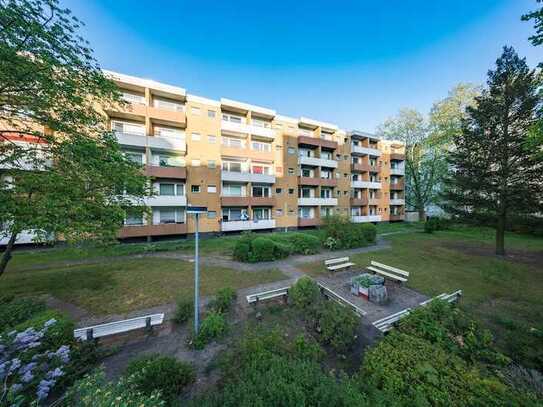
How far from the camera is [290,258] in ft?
39.8

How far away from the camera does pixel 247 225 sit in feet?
68.1

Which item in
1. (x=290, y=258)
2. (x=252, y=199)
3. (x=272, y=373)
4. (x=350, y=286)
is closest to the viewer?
(x=272, y=373)

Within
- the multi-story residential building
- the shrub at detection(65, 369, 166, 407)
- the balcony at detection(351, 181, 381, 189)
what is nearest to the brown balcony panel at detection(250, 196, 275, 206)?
the multi-story residential building

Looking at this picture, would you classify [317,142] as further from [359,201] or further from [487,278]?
[487,278]

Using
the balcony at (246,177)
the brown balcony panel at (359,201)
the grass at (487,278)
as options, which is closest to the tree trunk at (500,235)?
the grass at (487,278)

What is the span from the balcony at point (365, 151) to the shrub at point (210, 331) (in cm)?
2902

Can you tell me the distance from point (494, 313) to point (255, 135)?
20.8 metres

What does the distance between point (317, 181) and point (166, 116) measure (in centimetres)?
1777

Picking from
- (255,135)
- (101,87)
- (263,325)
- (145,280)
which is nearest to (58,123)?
(101,87)

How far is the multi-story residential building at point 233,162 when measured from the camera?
54.6 ft

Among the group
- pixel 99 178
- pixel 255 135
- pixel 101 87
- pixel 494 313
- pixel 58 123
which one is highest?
pixel 255 135

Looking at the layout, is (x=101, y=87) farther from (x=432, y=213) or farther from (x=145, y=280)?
(x=432, y=213)

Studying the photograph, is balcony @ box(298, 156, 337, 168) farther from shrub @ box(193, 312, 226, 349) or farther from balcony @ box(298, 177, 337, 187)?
shrub @ box(193, 312, 226, 349)

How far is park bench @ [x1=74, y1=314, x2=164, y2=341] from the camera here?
4625 millimetres
